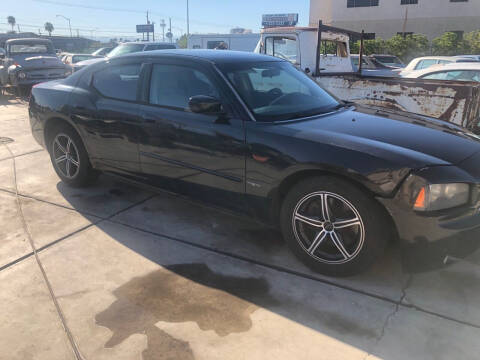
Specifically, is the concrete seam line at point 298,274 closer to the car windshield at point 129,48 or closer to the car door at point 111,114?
the car door at point 111,114

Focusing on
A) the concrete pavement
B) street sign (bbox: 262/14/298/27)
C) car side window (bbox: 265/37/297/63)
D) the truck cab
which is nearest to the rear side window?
the truck cab

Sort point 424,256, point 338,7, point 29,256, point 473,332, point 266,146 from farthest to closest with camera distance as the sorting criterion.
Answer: point 338,7 → point 29,256 → point 266,146 → point 424,256 → point 473,332

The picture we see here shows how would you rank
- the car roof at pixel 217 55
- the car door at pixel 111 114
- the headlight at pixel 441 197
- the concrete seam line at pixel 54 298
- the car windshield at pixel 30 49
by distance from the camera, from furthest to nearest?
the car windshield at pixel 30 49 < the car door at pixel 111 114 < the car roof at pixel 217 55 < the headlight at pixel 441 197 < the concrete seam line at pixel 54 298

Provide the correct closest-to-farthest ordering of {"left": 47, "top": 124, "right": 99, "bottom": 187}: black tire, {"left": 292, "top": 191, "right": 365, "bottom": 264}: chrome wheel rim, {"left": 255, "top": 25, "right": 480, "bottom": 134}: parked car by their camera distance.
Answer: {"left": 292, "top": 191, "right": 365, "bottom": 264}: chrome wheel rim → {"left": 47, "top": 124, "right": 99, "bottom": 187}: black tire → {"left": 255, "top": 25, "right": 480, "bottom": 134}: parked car

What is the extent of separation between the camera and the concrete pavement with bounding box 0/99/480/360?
7.74 feet

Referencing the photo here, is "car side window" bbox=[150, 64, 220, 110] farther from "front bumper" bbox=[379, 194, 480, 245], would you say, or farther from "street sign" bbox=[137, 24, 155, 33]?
"street sign" bbox=[137, 24, 155, 33]

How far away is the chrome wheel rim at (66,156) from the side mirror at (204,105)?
6.52ft

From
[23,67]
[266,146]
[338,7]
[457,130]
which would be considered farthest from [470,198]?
[338,7]

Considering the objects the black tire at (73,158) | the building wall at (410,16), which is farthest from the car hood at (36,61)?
the building wall at (410,16)

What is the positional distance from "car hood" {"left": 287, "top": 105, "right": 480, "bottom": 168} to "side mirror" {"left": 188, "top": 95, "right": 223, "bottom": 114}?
61 cm

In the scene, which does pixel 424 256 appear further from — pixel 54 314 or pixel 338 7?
pixel 338 7

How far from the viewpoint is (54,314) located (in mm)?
2637

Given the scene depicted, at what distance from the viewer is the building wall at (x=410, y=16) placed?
117 feet

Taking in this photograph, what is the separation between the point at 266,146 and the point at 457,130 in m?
1.72
